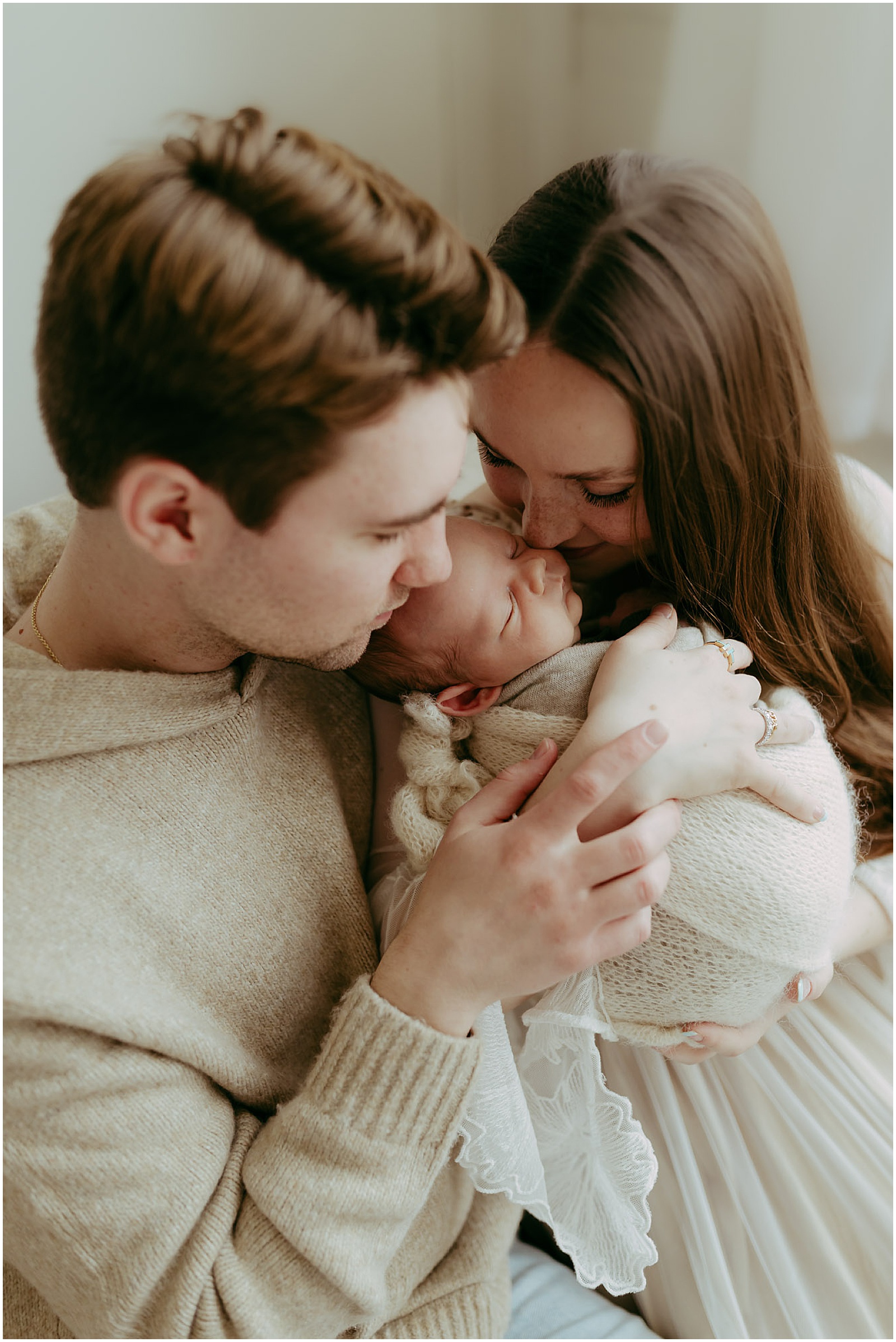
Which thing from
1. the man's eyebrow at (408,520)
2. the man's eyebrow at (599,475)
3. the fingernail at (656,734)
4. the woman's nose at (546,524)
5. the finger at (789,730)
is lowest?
the finger at (789,730)

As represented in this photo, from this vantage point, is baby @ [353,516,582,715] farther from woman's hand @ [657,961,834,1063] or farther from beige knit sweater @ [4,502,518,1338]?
woman's hand @ [657,961,834,1063]

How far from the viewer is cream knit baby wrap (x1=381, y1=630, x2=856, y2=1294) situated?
1.09m

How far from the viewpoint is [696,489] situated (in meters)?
1.21

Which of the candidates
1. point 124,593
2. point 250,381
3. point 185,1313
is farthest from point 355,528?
point 185,1313

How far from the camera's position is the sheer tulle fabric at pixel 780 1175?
1.20m

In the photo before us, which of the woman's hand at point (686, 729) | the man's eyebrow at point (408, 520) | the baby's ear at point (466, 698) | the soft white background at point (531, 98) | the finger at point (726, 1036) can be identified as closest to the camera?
the man's eyebrow at point (408, 520)

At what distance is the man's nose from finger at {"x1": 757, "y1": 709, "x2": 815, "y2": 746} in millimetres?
435

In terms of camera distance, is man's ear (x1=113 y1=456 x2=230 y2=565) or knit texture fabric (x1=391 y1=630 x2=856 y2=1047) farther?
knit texture fabric (x1=391 y1=630 x2=856 y2=1047)

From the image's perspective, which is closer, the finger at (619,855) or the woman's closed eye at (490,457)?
the finger at (619,855)

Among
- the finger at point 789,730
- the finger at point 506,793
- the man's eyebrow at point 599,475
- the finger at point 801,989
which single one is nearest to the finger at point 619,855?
the finger at point 506,793

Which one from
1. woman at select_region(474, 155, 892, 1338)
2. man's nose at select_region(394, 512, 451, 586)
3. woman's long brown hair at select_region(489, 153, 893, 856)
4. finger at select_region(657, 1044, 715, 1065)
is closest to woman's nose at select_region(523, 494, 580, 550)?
woman at select_region(474, 155, 892, 1338)

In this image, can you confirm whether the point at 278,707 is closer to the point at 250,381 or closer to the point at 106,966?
the point at 106,966

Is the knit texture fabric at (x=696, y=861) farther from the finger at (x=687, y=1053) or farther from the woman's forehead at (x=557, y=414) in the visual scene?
the woman's forehead at (x=557, y=414)

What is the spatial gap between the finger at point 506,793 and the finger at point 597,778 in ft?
0.31
